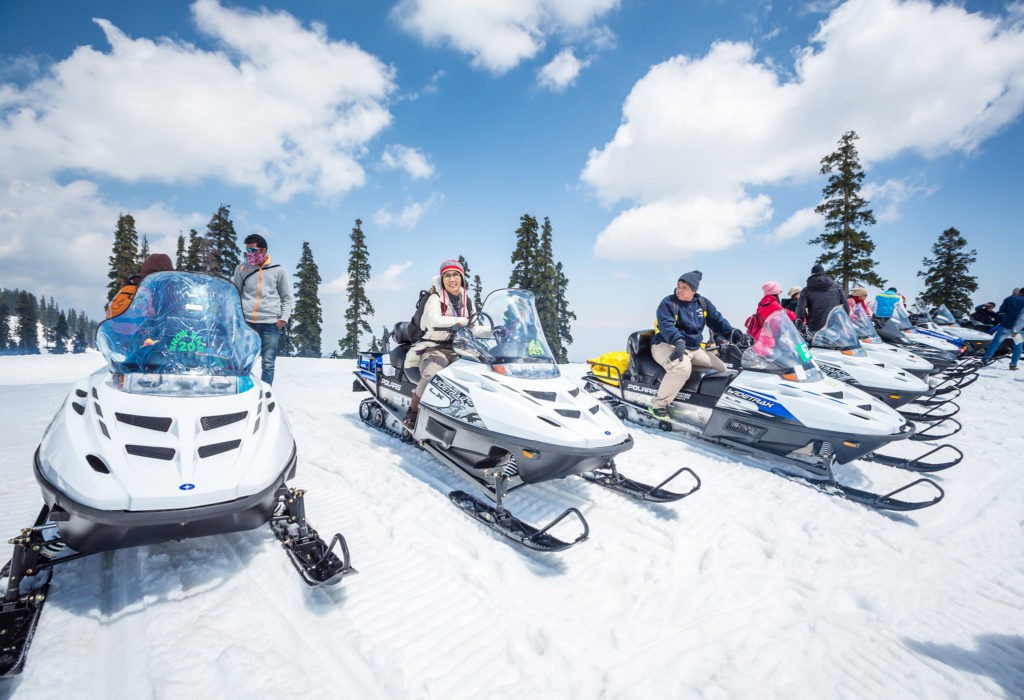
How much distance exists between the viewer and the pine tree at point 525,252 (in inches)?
858

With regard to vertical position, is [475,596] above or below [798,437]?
below

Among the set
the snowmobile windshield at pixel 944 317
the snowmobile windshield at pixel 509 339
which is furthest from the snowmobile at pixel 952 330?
the snowmobile windshield at pixel 509 339

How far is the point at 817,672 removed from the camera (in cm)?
199

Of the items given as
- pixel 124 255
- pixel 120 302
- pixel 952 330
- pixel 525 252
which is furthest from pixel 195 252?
pixel 952 330

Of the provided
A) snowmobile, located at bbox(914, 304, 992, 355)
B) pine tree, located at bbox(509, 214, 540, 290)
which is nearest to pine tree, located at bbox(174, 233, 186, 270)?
pine tree, located at bbox(509, 214, 540, 290)

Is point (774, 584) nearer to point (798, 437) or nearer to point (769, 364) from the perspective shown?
point (798, 437)

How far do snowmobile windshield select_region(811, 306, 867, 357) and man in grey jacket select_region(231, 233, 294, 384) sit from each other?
8.35 m

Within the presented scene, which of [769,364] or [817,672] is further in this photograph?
[769,364]

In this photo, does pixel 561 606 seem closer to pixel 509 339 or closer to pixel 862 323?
pixel 509 339

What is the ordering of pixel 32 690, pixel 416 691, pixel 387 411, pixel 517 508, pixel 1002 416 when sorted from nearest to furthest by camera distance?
pixel 32 690
pixel 416 691
pixel 517 508
pixel 387 411
pixel 1002 416

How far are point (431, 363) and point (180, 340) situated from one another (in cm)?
222

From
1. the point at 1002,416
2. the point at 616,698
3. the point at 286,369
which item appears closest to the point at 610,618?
the point at 616,698

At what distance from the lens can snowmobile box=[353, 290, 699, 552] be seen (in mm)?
3195

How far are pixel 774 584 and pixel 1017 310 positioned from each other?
14.8m
